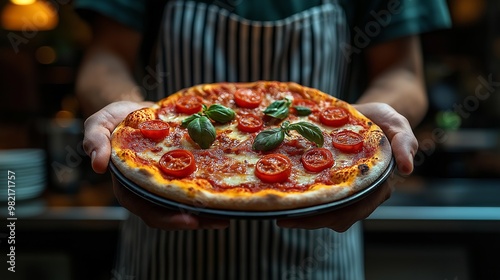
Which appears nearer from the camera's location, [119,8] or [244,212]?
[244,212]

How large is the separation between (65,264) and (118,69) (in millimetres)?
1231

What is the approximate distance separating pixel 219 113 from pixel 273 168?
240 millimetres

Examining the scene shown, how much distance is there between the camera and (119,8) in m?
1.59

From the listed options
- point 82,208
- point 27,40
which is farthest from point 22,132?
point 82,208

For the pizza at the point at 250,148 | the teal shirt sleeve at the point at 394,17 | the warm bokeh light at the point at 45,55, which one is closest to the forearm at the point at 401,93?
the teal shirt sleeve at the point at 394,17

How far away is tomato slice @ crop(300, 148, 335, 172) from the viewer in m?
1.14

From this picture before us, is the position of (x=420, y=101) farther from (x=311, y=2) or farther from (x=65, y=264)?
(x=65, y=264)

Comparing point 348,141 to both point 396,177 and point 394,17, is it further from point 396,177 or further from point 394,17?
point 396,177

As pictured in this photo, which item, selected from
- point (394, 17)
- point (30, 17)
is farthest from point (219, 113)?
point (30, 17)

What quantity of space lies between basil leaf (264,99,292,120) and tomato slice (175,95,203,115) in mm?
172

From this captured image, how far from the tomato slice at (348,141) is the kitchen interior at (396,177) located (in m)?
1.11

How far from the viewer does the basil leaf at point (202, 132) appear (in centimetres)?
119

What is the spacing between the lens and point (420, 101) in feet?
5.28

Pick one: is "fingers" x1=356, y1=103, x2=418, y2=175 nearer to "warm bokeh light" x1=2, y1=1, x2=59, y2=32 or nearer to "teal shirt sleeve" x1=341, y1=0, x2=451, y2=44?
"teal shirt sleeve" x1=341, y1=0, x2=451, y2=44
